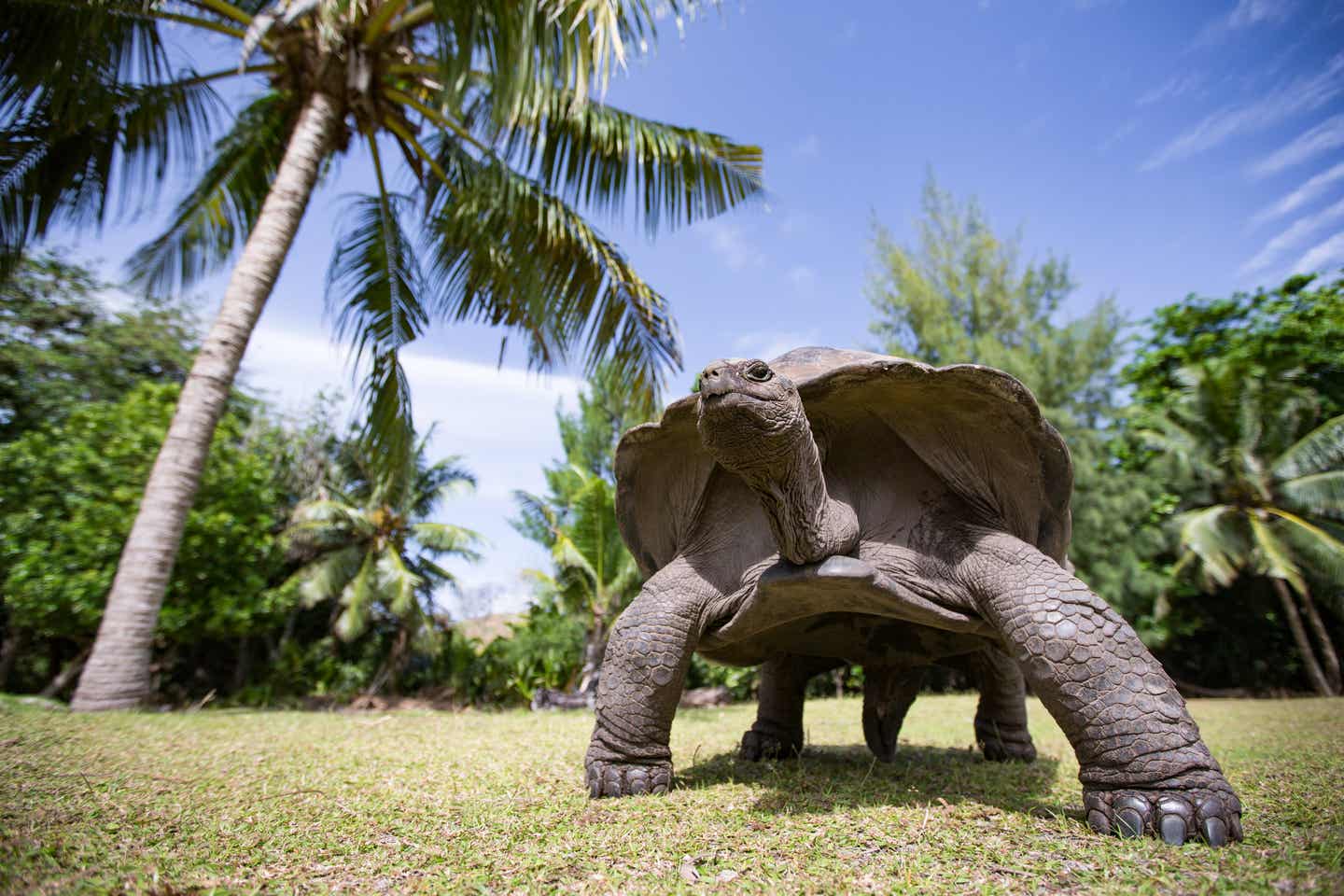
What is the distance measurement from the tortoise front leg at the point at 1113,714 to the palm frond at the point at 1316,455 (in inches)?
520

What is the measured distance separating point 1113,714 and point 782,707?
5.85ft

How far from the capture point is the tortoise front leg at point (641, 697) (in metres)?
2.37

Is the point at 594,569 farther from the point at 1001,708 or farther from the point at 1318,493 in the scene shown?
the point at 1318,493

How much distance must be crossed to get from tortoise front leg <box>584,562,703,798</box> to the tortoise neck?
1.72ft

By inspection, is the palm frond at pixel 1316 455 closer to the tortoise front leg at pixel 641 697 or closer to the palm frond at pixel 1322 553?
the palm frond at pixel 1322 553

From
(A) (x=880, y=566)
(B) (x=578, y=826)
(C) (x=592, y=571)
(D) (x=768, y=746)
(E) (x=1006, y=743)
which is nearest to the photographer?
(B) (x=578, y=826)

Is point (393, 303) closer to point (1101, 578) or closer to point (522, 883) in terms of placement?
point (522, 883)

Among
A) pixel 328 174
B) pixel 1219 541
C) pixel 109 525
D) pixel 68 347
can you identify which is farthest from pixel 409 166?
pixel 1219 541

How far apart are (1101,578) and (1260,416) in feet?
13.6

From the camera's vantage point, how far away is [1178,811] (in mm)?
1753

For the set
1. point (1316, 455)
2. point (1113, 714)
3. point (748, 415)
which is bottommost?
point (1113, 714)

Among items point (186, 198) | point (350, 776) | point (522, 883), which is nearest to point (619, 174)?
point (186, 198)

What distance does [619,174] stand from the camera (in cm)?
621

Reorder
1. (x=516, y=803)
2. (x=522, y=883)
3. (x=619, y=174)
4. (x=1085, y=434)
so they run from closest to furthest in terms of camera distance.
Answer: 1. (x=522, y=883)
2. (x=516, y=803)
3. (x=619, y=174)
4. (x=1085, y=434)
